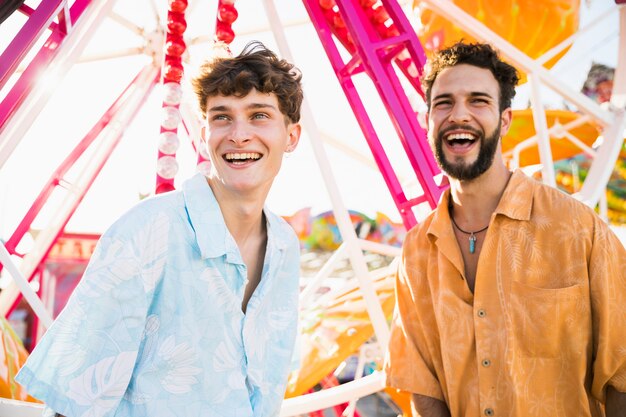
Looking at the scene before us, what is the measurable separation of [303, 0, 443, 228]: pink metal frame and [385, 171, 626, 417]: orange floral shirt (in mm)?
2418

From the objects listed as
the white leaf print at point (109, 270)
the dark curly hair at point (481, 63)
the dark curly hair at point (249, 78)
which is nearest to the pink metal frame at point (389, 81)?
the dark curly hair at point (481, 63)

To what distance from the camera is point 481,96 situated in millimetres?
2129

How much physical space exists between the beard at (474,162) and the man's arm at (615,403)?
32.6 inches

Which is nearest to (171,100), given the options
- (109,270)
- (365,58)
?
(365,58)

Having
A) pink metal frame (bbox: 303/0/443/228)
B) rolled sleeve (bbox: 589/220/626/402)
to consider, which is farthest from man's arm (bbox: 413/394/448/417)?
pink metal frame (bbox: 303/0/443/228)

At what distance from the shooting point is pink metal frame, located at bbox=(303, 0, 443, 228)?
4.50 m

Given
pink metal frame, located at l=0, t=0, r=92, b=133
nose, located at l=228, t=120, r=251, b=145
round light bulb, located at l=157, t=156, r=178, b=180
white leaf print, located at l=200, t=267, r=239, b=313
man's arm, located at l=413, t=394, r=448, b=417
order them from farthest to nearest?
round light bulb, located at l=157, t=156, r=178, b=180 → pink metal frame, located at l=0, t=0, r=92, b=133 → man's arm, located at l=413, t=394, r=448, b=417 → nose, located at l=228, t=120, r=251, b=145 → white leaf print, located at l=200, t=267, r=239, b=313

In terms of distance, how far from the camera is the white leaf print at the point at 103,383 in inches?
60.6

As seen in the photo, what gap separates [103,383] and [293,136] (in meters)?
1.13

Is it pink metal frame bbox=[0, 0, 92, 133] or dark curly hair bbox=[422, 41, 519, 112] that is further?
pink metal frame bbox=[0, 0, 92, 133]

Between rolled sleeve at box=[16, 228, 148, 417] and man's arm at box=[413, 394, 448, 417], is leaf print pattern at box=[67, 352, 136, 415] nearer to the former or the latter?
rolled sleeve at box=[16, 228, 148, 417]

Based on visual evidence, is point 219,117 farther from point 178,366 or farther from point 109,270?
point 178,366

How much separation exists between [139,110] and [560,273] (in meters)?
7.14

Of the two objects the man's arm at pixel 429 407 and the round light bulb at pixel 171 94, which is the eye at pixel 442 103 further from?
the round light bulb at pixel 171 94
